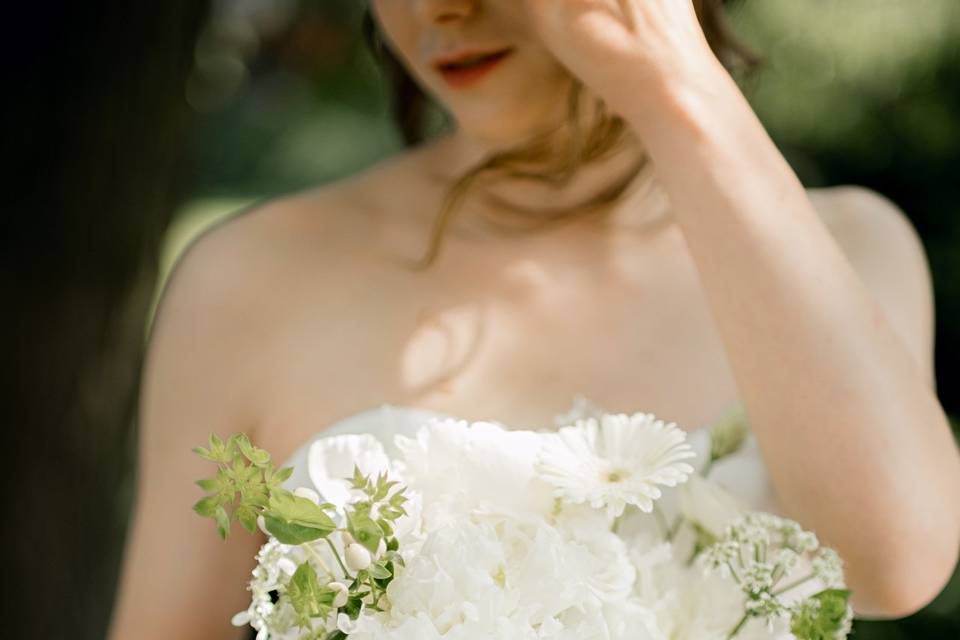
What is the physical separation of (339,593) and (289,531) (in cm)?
7

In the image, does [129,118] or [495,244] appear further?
[129,118]

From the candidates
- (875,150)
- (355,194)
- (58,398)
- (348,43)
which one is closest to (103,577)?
(58,398)

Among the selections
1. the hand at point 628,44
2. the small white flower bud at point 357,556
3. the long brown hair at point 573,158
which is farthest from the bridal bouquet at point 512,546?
the long brown hair at point 573,158

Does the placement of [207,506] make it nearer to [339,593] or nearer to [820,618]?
[339,593]

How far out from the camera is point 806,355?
148 centimetres

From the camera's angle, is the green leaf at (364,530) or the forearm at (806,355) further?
the forearm at (806,355)

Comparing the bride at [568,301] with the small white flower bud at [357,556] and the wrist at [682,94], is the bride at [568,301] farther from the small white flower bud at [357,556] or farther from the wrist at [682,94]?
the small white flower bud at [357,556]

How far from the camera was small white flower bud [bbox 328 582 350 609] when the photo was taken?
3.48 ft

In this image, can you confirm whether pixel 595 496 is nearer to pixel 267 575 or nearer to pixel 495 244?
pixel 267 575

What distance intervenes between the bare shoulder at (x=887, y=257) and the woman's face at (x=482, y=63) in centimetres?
49

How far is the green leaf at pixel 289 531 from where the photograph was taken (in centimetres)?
103

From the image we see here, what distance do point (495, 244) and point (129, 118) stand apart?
1.16m

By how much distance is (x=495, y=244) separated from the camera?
2098mm

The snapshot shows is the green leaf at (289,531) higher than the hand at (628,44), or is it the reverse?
the hand at (628,44)
